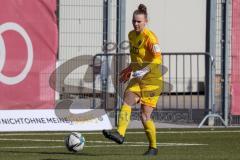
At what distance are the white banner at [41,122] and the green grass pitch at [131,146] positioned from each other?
1.42 feet

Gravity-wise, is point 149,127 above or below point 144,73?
below

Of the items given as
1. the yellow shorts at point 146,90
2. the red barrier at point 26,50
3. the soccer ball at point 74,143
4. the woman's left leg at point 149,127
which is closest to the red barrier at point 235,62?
the red barrier at point 26,50

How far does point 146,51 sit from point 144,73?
309 mm

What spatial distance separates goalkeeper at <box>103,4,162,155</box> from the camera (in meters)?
14.1

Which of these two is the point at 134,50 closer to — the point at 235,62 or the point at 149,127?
the point at 149,127

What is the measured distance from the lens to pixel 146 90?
14.3m

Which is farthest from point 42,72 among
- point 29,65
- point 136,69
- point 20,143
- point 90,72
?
point 136,69

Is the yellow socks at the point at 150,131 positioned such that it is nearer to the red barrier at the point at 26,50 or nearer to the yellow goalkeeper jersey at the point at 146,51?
the yellow goalkeeper jersey at the point at 146,51

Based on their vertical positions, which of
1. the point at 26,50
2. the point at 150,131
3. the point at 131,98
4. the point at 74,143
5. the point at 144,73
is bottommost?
the point at 74,143

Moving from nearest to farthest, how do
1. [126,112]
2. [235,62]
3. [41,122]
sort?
[126,112] → [41,122] → [235,62]

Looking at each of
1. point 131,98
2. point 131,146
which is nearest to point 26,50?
point 131,146

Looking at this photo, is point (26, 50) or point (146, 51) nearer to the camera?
point (146, 51)

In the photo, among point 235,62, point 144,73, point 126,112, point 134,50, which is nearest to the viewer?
point 126,112

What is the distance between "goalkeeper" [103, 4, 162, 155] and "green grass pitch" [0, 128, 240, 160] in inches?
21.0
